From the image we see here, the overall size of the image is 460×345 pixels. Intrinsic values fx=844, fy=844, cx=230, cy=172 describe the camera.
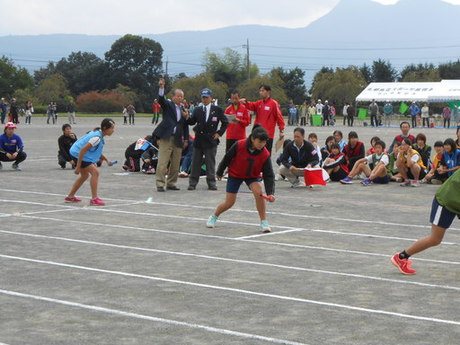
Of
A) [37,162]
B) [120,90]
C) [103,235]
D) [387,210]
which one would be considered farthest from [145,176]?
[120,90]

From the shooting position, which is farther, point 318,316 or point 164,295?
point 164,295

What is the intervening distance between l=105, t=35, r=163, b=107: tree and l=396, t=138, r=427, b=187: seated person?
10155 centimetres

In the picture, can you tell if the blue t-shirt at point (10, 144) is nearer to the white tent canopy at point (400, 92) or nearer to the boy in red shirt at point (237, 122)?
the boy in red shirt at point (237, 122)

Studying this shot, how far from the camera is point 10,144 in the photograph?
22.3 meters

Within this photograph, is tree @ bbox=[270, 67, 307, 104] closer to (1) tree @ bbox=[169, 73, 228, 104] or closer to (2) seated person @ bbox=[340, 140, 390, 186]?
(1) tree @ bbox=[169, 73, 228, 104]

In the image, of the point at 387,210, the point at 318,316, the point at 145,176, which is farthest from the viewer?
the point at 145,176

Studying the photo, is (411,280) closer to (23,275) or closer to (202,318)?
(202,318)

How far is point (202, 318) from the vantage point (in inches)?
277

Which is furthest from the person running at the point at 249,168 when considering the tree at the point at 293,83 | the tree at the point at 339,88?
the tree at the point at 293,83

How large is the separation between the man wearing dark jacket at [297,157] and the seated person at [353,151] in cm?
201

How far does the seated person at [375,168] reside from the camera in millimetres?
18875

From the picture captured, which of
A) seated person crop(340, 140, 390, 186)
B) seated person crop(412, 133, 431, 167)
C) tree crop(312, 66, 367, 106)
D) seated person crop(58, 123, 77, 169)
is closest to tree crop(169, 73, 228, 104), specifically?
tree crop(312, 66, 367, 106)

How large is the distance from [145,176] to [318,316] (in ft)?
45.9

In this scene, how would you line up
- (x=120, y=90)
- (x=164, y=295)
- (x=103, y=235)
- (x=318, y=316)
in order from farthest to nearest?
1. (x=120, y=90)
2. (x=103, y=235)
3. (x=164, y=295)
4. (x=318, y=316)
